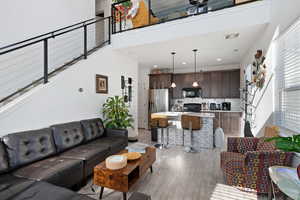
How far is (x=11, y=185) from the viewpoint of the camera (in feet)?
5.10

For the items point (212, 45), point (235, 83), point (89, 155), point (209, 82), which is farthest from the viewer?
point (209, 82)

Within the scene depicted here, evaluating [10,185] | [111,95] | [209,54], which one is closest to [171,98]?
[209,54]

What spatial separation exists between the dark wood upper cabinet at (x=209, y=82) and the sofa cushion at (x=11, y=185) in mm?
5583

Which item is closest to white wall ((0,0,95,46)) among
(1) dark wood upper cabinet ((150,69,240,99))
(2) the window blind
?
(1) dark wood upper cabinet ((150,69,240,99))

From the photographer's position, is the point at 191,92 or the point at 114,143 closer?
the point at 114,143

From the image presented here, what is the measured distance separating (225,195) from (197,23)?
10.6 ft

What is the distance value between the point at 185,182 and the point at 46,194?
1.97m

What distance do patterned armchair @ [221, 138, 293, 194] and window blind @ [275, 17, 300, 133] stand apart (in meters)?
0.47

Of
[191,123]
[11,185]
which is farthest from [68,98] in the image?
[191,123]

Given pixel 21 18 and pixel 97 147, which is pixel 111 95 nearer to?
pixel 97 147

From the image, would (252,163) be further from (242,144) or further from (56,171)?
(56,171)

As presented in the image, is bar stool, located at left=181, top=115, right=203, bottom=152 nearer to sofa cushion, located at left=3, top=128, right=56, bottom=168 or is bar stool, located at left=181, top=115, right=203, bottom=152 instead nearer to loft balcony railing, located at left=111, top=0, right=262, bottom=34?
loft balcony railing, located at left=111, top=0, right=262, bottom=34

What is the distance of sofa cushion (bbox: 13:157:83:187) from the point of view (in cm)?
182

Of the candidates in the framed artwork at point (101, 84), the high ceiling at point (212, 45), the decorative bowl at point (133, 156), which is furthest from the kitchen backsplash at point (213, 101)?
the decorative bowl at point (133, 156)
